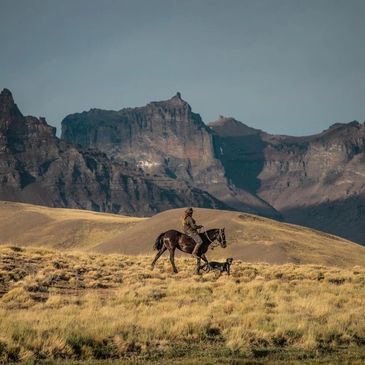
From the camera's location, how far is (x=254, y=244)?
414ft

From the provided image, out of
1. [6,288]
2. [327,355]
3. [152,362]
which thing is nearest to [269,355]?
[327,355]

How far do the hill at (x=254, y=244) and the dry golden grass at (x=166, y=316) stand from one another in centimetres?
7717

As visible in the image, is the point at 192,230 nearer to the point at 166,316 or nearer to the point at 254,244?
the point at 166,316

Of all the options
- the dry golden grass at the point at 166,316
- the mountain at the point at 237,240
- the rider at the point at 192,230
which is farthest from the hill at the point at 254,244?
the dry golden grass at the point at 166,316

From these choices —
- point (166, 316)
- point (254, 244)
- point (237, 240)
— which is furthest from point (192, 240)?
point (237, 240)

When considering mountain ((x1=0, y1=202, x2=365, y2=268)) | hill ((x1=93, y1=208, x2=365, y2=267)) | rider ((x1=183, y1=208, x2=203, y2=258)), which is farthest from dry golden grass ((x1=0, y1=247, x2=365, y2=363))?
hill ((x1=93, y1=208, x2=365, y2=267))

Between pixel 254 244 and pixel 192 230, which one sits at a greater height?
pixel 192 230

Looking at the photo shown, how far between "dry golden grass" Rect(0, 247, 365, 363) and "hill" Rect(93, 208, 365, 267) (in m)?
77.2

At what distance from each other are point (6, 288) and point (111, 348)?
35.2 ft

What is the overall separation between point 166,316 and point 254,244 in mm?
106428

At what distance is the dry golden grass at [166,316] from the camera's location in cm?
1725

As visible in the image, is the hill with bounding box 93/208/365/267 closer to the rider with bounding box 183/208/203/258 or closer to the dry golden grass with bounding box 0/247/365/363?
the rider with bounding box 183/208/203/258

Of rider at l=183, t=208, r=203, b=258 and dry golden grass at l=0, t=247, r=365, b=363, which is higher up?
rider at l=183, t=208, r=203, b=258

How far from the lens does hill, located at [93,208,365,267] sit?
11356 cm
